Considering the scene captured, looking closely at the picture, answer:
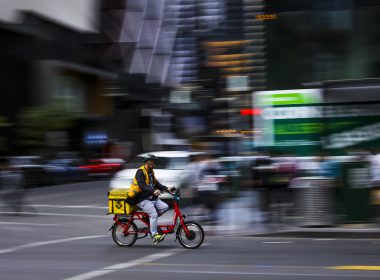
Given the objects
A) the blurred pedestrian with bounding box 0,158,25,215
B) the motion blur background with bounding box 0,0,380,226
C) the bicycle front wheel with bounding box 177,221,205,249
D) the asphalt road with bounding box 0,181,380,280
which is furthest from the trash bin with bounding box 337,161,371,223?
the blurred pedestrian with bounding box 0,158,25,215

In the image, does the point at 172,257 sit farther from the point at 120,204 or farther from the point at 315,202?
the point at 315,202

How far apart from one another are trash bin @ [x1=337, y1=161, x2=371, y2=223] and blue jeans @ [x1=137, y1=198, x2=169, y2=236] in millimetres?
4024

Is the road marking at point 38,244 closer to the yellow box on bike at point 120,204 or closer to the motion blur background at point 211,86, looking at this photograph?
the yellow box on bike at point 120,204

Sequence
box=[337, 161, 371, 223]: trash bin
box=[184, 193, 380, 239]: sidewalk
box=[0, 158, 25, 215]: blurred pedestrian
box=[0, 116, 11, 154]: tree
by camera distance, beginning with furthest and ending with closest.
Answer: box=[0, 116, 11, 154]: tree → box=[0, 158, 25, 215]: blurred pedestrian → box=[337, 161, 371, 223]: trash bin → box=[184, 193, 380, 239]: sidewalk

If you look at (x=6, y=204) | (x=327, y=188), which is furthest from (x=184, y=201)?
(x=6, y=204)

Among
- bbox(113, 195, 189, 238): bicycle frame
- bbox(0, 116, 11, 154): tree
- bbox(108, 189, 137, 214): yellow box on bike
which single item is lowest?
bbox(113, 195, 189, 238): bicycle frame

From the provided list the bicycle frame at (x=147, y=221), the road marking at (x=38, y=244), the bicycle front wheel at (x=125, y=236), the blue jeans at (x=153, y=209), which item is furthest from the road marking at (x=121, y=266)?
the road marking at (x=38, y=244)

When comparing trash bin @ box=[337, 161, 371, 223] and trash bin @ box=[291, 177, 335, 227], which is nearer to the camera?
trash bin @ box=[337, 161, 371, 223]

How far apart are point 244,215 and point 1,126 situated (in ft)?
79.2

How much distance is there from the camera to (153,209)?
1298 cm

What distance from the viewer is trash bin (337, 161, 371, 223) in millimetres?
14656

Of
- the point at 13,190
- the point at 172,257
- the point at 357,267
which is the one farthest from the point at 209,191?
the point at 13,190

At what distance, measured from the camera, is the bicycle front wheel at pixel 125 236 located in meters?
13.4

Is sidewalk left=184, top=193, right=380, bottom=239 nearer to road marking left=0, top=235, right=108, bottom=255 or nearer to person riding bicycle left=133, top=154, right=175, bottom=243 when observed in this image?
person riding bicycle left=133, top=154, right=175, bottom=243
